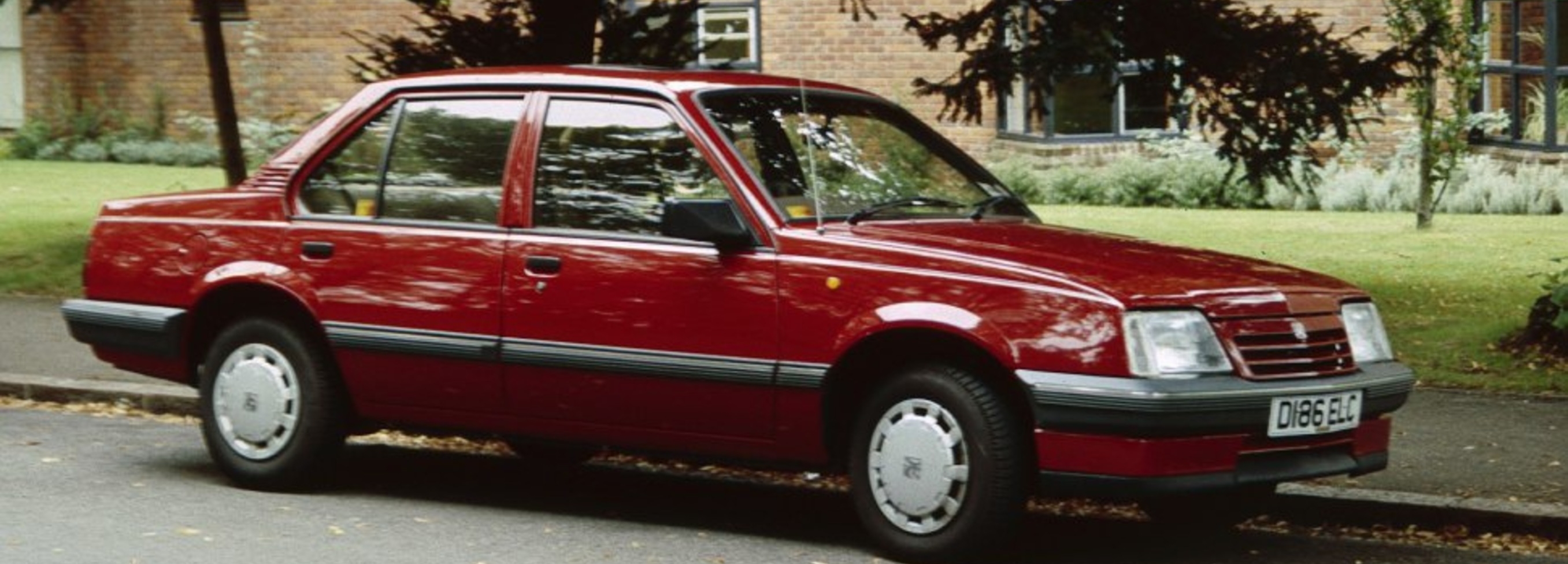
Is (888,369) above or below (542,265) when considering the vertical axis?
below

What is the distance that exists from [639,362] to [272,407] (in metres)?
1.67

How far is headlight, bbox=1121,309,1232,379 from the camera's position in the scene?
6758 mm

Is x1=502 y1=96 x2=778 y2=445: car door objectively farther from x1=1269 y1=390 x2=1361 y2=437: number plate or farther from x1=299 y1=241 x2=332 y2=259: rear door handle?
x1=1269 y1=390 x2=1361 y2=437: number plate

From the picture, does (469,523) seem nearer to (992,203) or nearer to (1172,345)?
(992,203)

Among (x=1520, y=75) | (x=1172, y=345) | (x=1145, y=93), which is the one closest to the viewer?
(x=1172, y=345)

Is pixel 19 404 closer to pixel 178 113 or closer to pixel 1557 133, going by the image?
pixel 1557 133

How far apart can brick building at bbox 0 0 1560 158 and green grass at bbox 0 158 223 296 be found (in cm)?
174

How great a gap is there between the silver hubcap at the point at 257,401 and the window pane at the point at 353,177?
57 cm

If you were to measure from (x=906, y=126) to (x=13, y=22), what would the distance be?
79.9ft

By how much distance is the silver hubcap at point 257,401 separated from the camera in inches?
336

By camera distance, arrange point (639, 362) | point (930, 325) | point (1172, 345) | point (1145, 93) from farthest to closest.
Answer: point (1145, 93), point (639, 362), point (930, 325), point (1172, 345)

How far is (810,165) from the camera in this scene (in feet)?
25.8

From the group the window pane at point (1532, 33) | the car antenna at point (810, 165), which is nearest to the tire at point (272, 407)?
the car antenna at point (810, 165)

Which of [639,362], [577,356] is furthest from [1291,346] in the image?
[577,356]
